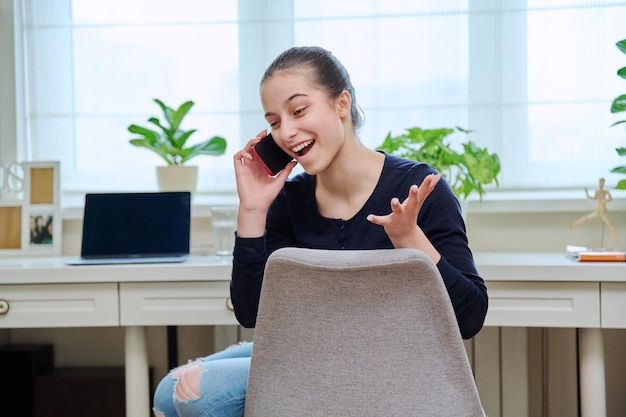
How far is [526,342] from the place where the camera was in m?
2.21

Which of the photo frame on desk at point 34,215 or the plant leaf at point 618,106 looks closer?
the plant leaf at point 618,106

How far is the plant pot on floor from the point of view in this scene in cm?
228

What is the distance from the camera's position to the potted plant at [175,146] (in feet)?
7.48

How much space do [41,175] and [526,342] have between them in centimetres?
153

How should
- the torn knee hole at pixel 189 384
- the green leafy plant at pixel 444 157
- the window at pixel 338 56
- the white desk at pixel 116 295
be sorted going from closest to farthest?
the torn knee hole at pixel 189 384
the white desk at pixel 116 295
the green leafy plant at pixel 444 157
the window at pixel 338 56

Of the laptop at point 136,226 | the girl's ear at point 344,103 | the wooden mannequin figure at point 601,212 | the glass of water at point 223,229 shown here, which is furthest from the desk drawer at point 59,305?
the wooden mannequin figure at point 601,212

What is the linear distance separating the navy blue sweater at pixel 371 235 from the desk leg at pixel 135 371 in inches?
24.0

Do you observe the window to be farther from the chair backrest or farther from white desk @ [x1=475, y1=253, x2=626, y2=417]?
the chair backrest

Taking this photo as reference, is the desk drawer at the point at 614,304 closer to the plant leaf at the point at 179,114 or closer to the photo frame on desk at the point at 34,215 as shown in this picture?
the plant leaf at the point at 179,114

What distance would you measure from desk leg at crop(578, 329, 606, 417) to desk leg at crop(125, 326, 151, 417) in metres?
1.08

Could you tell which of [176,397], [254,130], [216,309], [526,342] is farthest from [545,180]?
[176,397]

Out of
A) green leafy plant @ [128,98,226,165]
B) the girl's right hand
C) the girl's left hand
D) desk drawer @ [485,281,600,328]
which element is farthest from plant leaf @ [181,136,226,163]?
the girl's left hand

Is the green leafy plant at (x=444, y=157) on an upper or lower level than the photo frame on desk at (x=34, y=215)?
upper

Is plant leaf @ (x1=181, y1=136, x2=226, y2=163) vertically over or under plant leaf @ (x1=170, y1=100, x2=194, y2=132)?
under
